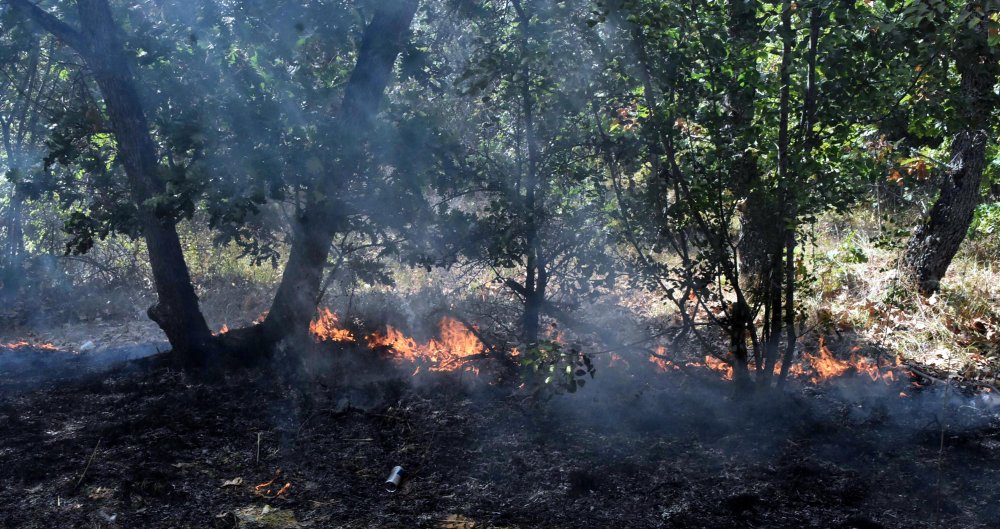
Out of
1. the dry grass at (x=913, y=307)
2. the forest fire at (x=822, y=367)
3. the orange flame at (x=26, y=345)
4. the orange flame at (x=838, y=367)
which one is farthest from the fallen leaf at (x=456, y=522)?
the orange flame at (x=26, y=345)

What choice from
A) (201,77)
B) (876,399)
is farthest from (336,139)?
(876,399)

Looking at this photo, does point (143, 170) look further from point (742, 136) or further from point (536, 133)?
point (742, 136)

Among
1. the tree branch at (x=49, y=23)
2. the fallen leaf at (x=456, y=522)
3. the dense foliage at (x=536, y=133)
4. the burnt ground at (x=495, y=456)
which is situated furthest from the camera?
the tree branch at (x=49, y=23)

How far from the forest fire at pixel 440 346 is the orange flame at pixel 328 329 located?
0.80 ft

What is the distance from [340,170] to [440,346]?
1703mm

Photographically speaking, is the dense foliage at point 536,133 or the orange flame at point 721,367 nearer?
the dense foliage at point 536,133

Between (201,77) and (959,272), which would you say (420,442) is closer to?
(201,77)

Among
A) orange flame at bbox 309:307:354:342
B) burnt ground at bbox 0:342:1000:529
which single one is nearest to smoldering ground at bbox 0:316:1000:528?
burnt ground at bbox 0:342:1000:529

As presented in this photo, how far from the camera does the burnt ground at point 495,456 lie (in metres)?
4.32

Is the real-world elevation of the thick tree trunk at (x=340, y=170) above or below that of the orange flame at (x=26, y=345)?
above

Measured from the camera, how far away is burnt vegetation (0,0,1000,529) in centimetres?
457

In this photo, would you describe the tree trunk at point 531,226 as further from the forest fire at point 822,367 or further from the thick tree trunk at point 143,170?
the thick tree trunk at point 143,170

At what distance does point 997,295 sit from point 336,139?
5.43 metres

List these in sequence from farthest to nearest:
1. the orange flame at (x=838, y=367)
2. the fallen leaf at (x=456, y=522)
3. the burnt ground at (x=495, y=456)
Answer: the orange flame at (x=838, y=367)
the burnt ground at (x=495, y=456)
the fallen leaf at (x=456, y=522)
